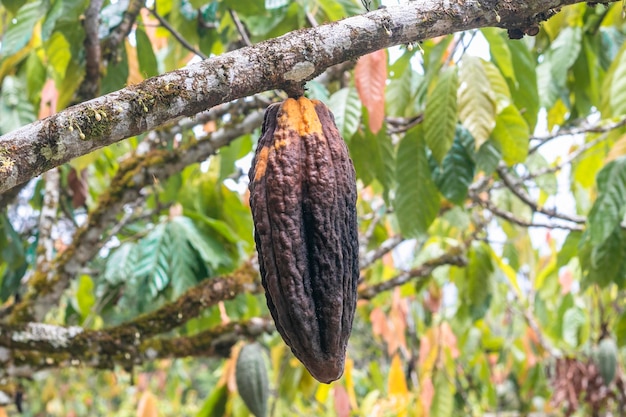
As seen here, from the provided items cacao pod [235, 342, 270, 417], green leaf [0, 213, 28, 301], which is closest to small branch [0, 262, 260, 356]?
cacao pod [235, 342, 270, 417]

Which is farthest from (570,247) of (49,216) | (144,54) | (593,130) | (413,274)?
(49,216)

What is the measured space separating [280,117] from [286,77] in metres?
0.08

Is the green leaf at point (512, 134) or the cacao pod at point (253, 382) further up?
the green leaf at point (512, 134)

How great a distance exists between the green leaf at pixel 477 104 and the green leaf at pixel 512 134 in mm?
98

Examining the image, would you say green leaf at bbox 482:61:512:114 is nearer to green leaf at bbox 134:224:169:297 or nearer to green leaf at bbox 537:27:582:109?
green leaf at bbox 537:27:582:109

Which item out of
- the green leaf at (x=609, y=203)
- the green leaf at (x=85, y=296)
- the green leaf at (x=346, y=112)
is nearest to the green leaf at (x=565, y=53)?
the green leaf at (x=609, y=203)

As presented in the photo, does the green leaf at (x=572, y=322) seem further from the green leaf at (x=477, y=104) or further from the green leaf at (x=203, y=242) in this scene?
the green leaf at (x=477, y=104)

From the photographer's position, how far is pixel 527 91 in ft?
6.13

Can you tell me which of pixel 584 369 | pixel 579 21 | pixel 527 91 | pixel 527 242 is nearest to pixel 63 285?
pixel 527 91

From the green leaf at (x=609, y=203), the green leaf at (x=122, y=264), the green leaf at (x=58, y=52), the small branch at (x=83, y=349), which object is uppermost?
the green leaf at (x=58, y=52)

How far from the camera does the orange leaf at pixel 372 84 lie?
1.60 metres

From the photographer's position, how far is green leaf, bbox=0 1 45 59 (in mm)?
1819

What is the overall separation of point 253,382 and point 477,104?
1.22 meters

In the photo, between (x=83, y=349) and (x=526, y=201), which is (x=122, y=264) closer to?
(x=83, y=349)
